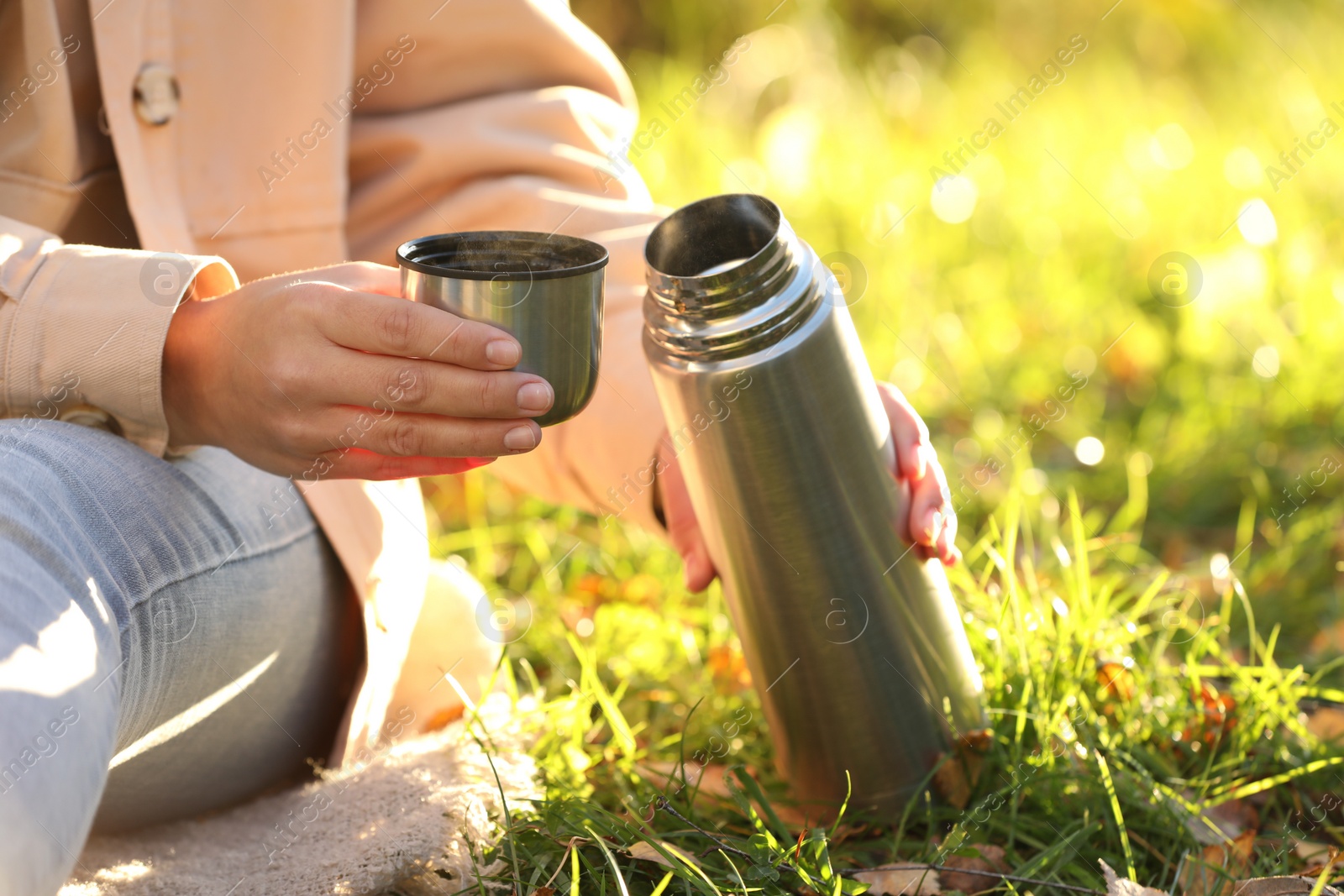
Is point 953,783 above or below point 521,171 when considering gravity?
below

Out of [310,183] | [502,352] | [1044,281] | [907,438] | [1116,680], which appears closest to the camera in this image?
[502,352]

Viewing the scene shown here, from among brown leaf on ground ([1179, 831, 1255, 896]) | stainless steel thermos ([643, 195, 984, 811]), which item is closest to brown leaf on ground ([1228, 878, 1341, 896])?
brown leaf on ground ([1179, 831, 1255, 896])

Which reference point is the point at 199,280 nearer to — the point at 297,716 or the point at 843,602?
the point at 297,716

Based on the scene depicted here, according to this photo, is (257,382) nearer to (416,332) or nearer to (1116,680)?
(416,332)

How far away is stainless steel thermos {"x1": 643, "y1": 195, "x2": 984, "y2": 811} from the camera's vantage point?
3.80ft

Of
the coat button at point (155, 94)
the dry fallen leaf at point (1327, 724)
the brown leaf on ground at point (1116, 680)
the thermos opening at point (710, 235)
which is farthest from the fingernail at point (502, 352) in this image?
the dry fallen leaf at point (1327, 724)

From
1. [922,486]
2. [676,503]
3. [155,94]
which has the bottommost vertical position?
[676,503]

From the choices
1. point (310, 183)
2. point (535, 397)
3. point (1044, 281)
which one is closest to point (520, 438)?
point (535, 397)

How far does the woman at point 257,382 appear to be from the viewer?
0.99m

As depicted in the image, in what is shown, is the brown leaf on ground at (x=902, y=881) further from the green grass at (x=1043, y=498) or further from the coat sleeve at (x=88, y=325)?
the coat sleeve at (x=88, y=325)

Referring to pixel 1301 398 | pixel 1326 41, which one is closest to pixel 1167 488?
pixel 1301 398

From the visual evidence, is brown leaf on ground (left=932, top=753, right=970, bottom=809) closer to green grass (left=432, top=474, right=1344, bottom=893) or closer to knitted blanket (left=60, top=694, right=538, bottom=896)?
green grass (left=432, top=474, right=1344, bottom=893)

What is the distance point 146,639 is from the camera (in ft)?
3.53

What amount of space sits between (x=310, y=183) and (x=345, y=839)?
32.8 inches
